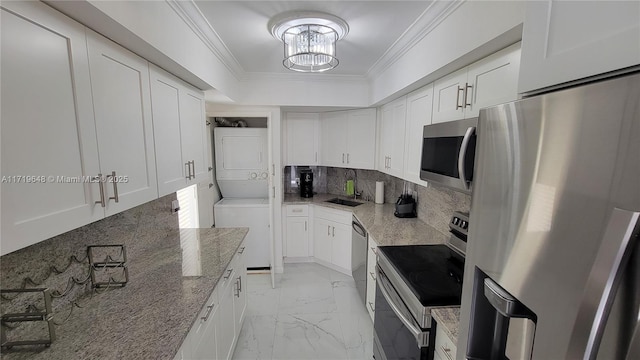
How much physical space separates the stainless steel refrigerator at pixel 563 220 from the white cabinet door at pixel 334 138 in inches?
111

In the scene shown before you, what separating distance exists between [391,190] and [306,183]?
3.97 ft

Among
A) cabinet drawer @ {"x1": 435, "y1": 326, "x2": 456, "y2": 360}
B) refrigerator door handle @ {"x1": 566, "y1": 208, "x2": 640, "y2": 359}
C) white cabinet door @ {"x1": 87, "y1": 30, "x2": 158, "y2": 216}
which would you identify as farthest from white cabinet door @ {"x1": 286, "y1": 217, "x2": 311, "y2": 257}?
refrigerator door handle @ {"x1": 566, "y1": 208, "x2": 640, "y2": 359}

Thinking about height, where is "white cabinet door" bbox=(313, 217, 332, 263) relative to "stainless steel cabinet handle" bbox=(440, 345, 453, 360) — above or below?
below

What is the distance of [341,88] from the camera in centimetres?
319

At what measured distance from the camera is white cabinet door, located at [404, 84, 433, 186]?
200 centimetres

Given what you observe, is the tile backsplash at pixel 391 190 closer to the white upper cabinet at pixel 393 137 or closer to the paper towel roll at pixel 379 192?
the paper towel roll at pixel 379 192

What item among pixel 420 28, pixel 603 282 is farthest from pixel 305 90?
pixel 603 282

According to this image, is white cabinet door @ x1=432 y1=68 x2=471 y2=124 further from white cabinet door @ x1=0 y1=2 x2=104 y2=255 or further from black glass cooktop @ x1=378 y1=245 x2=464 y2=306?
white cabinet door @ x1=0 y1=2 x2=104 y2=255

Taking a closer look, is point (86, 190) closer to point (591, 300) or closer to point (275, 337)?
point (591, 300)

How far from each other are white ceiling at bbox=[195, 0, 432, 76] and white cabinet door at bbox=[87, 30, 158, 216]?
0.63 metres

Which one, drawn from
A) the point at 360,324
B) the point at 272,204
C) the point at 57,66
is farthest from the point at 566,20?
the point at 272,204

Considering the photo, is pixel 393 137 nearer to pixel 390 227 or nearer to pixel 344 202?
pixel 390 227

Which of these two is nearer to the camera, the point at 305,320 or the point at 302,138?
the point at 305,320

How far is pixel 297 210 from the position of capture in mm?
3645
